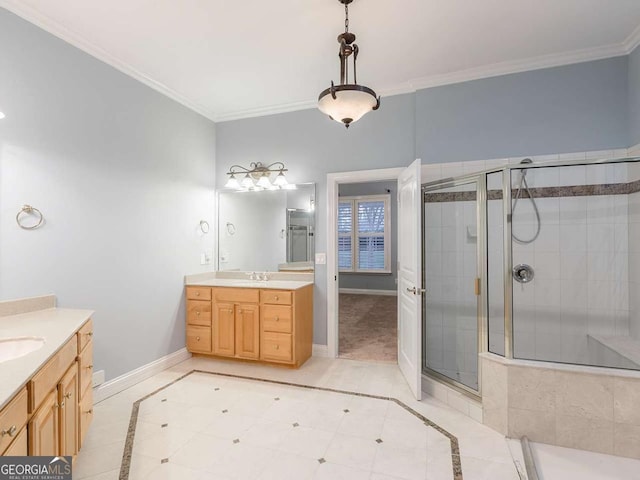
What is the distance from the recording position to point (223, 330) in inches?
138

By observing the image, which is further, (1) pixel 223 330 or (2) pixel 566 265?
(1) pixel 223 330

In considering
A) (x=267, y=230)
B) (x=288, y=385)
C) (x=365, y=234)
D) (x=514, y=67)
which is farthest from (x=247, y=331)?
(x=365, y=234)

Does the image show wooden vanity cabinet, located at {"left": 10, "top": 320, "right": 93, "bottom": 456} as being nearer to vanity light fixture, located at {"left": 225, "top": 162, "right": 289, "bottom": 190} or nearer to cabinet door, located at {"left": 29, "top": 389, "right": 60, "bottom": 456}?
cabinet door, located at {"left": 29, "top": 389, "right": 60, "bottom": 456}

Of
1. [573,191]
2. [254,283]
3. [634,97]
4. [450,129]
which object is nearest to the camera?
[634,97]

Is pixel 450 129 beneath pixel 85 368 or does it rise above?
above

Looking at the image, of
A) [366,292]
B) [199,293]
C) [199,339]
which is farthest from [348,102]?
[366,292]

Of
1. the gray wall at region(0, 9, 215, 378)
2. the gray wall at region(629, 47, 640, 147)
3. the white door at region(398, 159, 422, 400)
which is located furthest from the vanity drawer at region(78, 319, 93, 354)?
the gray wall at region(629, 47, 640, 147)

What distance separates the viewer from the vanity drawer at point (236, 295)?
3389mm

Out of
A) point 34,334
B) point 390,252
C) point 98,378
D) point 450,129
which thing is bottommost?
point 98,378

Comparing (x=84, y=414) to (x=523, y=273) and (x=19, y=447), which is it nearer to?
(x=19, y=447)

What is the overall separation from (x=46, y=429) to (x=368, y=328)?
4.03 m

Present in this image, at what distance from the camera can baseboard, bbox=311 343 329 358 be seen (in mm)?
3682

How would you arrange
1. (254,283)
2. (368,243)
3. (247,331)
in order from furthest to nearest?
(368,243) < (254,283) < (247,331)

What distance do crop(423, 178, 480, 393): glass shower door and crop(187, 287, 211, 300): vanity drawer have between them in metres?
2.28
